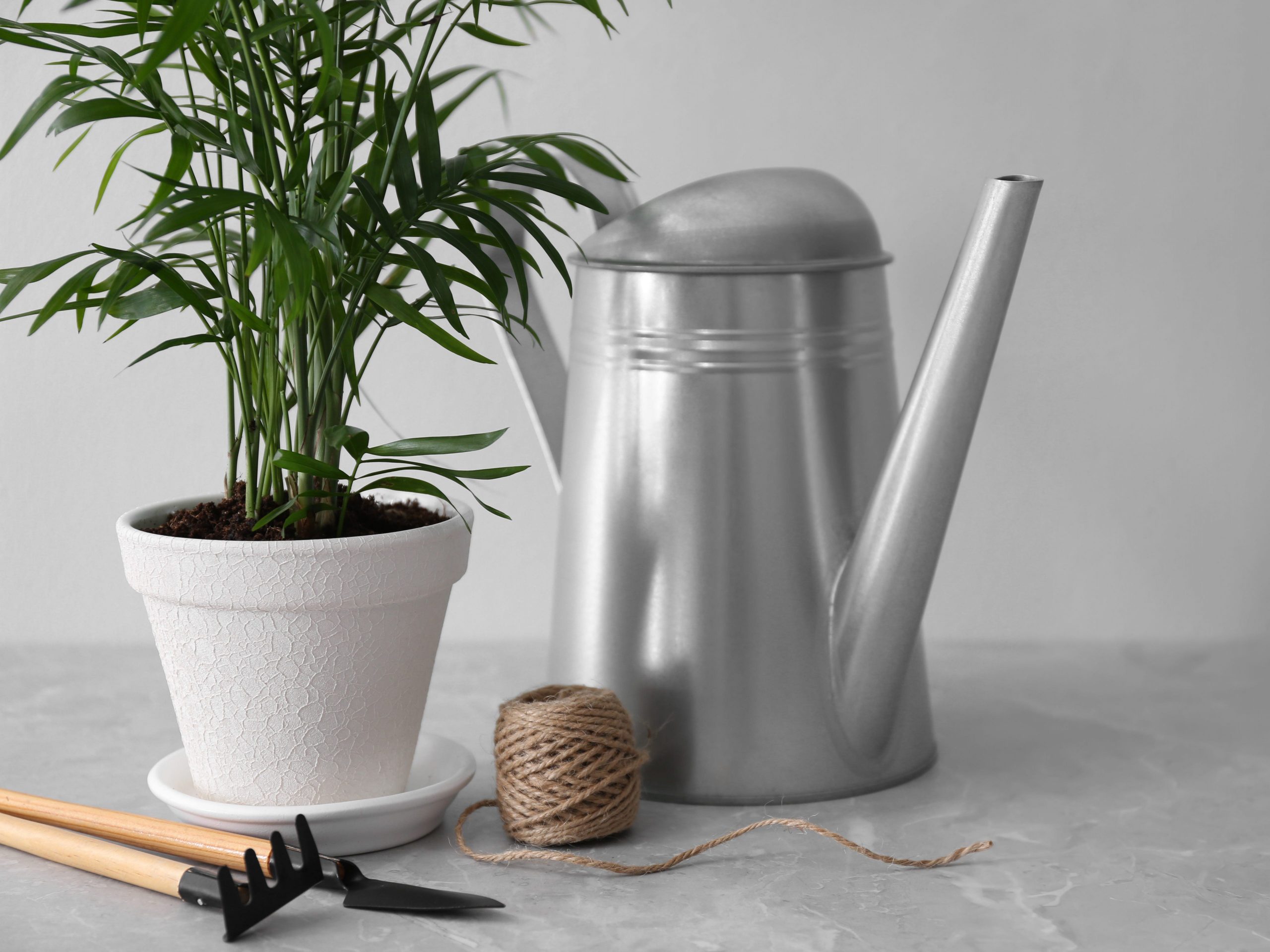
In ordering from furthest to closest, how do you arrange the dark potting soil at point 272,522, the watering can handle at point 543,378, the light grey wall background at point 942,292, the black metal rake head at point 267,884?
the light grey wall background at point 942,292 → the watering can handle at point 543,378 → the dark potting soil at point 272,522 → the black metal rake head at point 267,884

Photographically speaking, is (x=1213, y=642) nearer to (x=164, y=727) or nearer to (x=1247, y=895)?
(x=1247, y=895)

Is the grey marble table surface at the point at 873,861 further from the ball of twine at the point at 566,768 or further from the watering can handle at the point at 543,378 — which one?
the watering can handle at the point at 543,378

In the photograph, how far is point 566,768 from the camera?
2.62ft

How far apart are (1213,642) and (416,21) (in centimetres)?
101

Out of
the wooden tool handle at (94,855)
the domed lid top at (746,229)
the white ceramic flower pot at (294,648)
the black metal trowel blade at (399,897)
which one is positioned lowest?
the black metal trowel blade at (399,897)

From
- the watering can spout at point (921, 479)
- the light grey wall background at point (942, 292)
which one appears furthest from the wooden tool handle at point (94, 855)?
the light grey wall background at point (942, 292)

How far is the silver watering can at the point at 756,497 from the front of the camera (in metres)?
0.88

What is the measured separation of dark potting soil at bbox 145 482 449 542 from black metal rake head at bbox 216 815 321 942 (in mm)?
169

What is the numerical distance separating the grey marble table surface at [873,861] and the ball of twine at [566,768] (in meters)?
0.02

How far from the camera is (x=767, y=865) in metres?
0.80

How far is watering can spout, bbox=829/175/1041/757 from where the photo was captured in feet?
2.74

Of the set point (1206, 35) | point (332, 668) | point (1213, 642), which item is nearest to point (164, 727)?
point (332, 668)

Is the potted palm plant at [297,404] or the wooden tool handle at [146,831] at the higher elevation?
the potted palm plant at [297,404]

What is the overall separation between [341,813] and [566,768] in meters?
0.13
